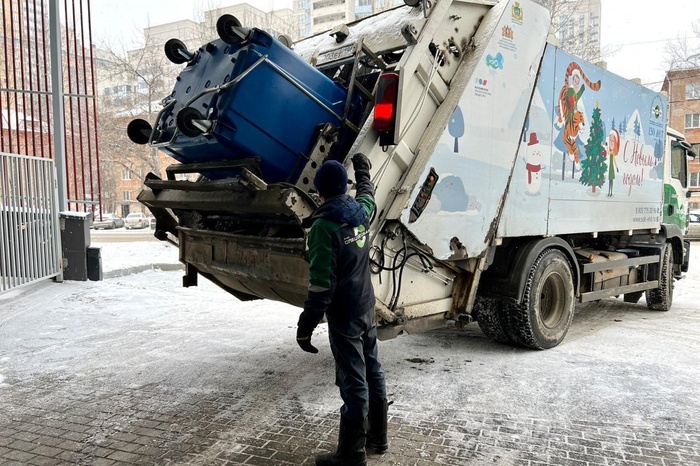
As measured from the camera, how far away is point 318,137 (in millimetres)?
3742

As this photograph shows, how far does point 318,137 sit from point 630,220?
4702 mm

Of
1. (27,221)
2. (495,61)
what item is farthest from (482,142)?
(27,221)

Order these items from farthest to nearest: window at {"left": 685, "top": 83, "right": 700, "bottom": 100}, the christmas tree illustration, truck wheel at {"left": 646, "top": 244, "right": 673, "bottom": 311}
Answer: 1. window at {"left": 685, "top": 83, "right": 700, "bottom": 100}
2. truck wheel at {"left": 646, "top": 244, "right": 673, "bottom": 311}
3. the christmas tree illustration

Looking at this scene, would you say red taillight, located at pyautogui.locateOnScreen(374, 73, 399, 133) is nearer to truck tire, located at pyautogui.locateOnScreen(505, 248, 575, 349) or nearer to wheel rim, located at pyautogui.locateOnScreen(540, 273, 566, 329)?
truck tire, located at pyautogui.locateOnScreen(505, 248, 575, 349)

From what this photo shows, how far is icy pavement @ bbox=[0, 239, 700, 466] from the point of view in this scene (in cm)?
317

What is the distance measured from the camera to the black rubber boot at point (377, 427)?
10.4 feet

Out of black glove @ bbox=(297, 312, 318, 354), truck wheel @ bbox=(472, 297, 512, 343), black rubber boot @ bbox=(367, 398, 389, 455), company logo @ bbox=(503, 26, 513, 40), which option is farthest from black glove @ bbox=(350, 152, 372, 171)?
truck wheel @ bbox=(472, 297, 512, 343)

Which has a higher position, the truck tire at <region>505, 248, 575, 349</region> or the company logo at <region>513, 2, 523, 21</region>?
the company logo at <region>513, 2, 523, 21</region>

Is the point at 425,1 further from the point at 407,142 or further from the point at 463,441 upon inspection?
the point at 463,441

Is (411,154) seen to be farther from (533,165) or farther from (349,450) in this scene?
(349,450)

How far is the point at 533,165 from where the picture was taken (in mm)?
4816

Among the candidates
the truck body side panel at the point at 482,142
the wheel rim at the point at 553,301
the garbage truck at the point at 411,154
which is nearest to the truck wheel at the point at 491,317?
the garbage truck at the point at 411,154

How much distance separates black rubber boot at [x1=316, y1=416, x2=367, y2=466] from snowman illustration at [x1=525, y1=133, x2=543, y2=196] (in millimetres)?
2794

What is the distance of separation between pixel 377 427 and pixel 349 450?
0.32m
